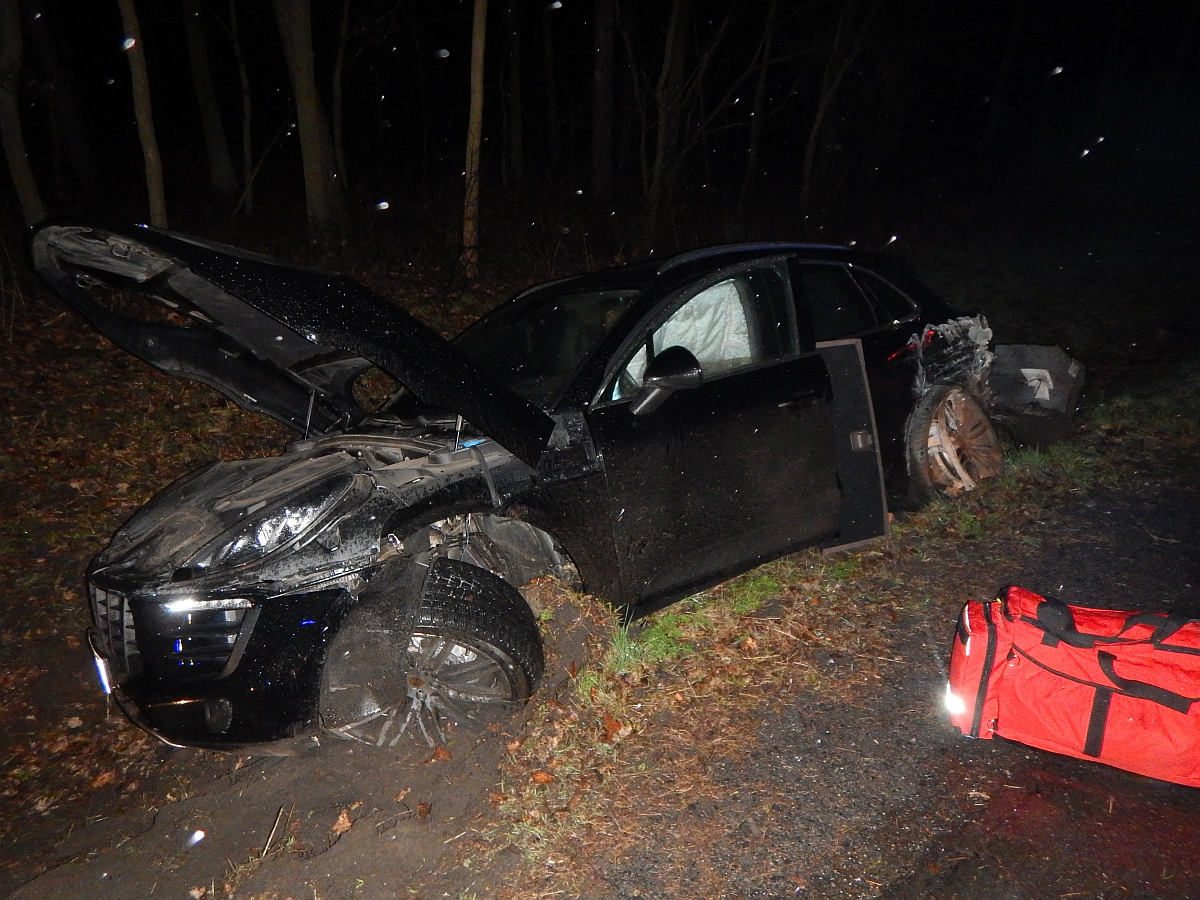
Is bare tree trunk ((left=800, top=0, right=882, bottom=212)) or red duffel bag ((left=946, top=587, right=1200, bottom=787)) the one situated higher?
bare tree trunk ((left=800, top=0, right=882, bottom=212))

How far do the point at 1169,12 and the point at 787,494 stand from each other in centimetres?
3205

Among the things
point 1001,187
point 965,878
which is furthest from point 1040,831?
point 1001,187

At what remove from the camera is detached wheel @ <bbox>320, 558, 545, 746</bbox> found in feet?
10.3

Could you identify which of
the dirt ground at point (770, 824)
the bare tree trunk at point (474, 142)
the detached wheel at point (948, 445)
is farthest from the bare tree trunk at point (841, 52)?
the dirt ground at point (770, 824)

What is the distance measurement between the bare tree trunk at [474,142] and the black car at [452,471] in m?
5.11

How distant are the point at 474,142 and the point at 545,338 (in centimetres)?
580

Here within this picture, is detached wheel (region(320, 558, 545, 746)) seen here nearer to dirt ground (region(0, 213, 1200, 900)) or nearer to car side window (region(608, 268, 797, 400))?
dirt ground (region(0, 213, 1200, 900))

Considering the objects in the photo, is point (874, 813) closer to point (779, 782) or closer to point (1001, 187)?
point (779, 782)

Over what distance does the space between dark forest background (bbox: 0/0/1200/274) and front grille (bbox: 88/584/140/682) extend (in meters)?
6.40

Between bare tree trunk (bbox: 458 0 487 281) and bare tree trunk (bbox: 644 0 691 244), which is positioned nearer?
bare tree trunk (bbox: 458 0 487 281)

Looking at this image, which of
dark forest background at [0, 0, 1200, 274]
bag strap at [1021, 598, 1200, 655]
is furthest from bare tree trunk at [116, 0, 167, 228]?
bag strap at [1021, 598, 1200, 655]

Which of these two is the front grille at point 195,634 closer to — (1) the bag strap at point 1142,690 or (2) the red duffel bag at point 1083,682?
(2) the red duffel bag at point 1083,682

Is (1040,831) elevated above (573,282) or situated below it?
below

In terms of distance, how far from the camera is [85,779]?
363 cm
